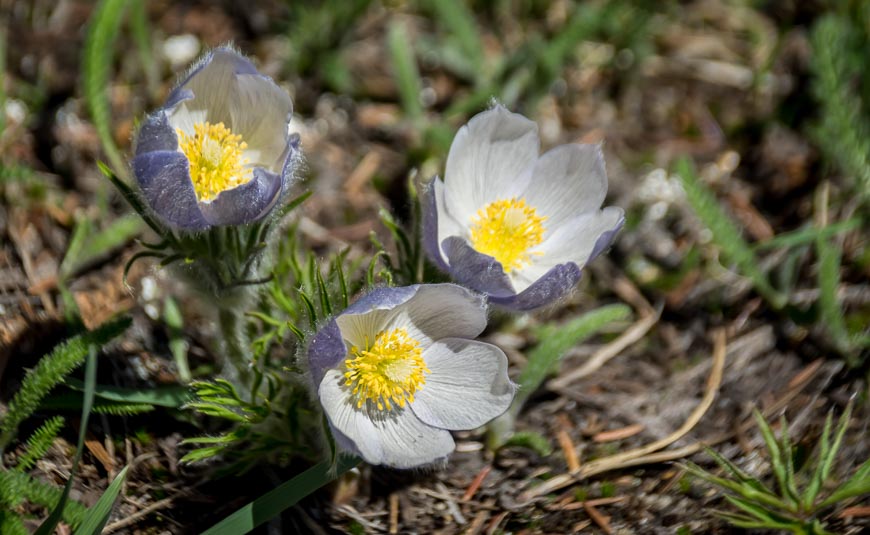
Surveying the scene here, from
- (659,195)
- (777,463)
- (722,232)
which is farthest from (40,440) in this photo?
(659,195)

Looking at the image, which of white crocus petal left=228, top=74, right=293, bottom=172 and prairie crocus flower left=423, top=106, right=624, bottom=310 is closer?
white crocus petal left=228, top=74, right=293, bottom=172

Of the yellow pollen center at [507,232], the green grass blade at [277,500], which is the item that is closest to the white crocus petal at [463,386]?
the green grass blade at [277,500]

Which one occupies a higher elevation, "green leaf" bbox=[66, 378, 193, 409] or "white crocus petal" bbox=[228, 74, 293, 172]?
"white crocus petal" bbox=[228, 74, 293, 172]

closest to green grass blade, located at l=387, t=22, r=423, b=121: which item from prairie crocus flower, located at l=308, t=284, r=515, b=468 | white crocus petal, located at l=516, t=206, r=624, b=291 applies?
white crocus petal, located at l=516, t=206, r=624, b=291

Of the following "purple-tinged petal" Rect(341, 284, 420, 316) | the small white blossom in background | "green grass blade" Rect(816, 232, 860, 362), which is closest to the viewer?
"purple-tinged petal" Rect(341, 284, 420, 316)

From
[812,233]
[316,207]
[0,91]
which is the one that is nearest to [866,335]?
[812,233]

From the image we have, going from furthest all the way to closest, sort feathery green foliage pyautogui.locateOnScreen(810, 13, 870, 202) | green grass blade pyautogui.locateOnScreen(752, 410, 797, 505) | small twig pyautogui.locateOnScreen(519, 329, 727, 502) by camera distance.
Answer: feathery green foliage pyautogui.locateOnScreen(810, 13, 870, 202), small twig pyautogui.locateOnScreen(519, 329, 727, 502), green grass blade pyautogui.locateOnScreen(752, 410, 797, 505)

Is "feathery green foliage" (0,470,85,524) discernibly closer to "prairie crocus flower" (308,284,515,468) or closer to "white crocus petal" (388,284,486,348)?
"prairie crocus flower" (308,284,515,468)

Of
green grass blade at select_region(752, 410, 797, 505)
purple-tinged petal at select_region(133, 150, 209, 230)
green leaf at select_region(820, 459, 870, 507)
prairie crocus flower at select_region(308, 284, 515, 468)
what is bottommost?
green leaf at select_region(820, 459, 870, 507)
